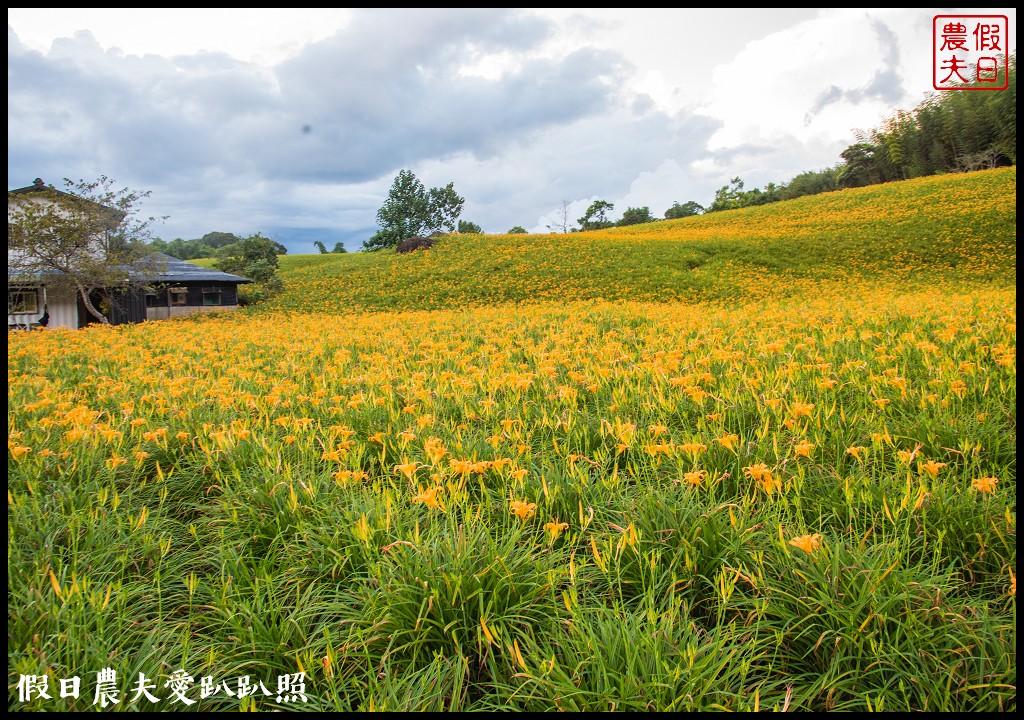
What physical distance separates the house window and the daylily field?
18528mm

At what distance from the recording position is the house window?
1762 cm

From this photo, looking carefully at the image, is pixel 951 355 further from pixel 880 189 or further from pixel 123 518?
pixel 880 189

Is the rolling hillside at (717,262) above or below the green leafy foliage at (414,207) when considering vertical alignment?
below

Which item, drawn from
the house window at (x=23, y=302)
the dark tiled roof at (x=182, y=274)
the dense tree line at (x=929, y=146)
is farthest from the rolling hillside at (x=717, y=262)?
the dense tree line at (x=929, y=146)

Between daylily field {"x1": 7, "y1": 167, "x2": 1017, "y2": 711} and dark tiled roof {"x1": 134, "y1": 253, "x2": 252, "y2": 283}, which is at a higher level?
dark tiled roof {"x1": 134, "y1": 253, "x2": 252, "y2": 283}

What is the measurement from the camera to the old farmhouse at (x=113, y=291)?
1645cm

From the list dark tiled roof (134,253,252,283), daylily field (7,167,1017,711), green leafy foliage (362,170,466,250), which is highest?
green leafy foliage (362,170,466,250)

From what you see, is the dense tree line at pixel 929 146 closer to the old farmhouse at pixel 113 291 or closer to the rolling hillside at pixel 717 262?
the rolling hillside at pixel 717 262

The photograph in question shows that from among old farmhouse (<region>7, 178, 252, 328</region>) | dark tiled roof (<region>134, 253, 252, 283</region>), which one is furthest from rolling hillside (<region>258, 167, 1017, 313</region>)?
old farmhouse (<region>7, 178, 252, 328</region>)

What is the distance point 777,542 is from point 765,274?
18849 millimetres

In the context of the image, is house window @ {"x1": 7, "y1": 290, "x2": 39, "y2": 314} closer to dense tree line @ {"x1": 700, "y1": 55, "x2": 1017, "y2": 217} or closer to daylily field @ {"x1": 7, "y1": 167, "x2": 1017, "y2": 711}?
daylily field @ {"x1": 7, "y1": 167, "x2": 1017, "y2": 711}

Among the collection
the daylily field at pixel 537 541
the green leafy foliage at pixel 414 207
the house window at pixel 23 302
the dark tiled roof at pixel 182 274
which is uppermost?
the green leafy foliage at pixel 414 207

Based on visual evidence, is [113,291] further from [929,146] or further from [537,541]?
[929,146]

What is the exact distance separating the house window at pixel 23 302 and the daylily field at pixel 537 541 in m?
18.5
